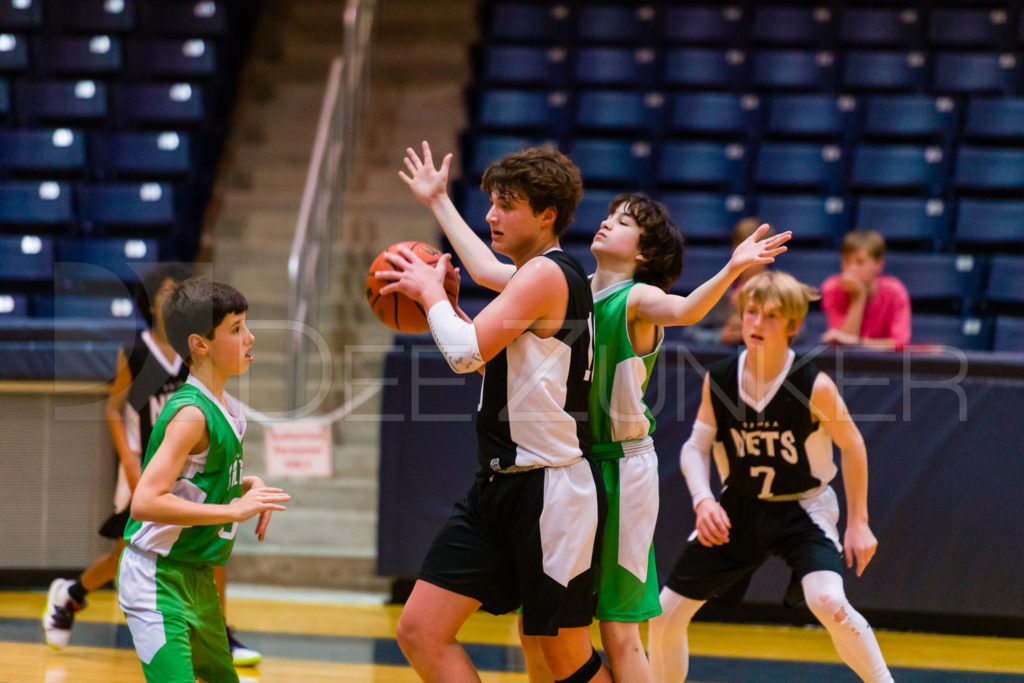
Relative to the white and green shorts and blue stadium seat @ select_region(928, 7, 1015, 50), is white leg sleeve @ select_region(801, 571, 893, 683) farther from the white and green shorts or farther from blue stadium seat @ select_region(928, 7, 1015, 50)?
blue stadium seat @ select_region(928, 7, 1015, 50)

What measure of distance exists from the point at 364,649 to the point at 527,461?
7.49ft

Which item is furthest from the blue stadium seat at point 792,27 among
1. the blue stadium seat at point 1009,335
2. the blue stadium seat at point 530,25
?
the blue stadium seat at point 1009,335

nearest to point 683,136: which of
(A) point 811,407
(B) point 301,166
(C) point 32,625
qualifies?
(B) point 301,166

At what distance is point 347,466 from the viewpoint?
6.32 m

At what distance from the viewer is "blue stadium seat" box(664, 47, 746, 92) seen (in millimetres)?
8305

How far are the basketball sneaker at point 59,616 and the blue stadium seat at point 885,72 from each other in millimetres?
6520

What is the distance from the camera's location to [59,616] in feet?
14.9

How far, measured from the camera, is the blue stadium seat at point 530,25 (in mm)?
8844

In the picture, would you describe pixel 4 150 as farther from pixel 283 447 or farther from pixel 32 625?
pixel 32 625

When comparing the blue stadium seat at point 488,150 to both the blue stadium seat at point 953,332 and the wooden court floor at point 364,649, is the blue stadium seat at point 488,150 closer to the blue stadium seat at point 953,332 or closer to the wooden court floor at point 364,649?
the blue stadium seat at point 953,332

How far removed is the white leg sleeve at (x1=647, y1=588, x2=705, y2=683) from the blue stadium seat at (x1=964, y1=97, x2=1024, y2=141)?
Result: 545 centimetres

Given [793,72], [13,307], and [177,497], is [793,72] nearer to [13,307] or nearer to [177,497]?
[13,307]

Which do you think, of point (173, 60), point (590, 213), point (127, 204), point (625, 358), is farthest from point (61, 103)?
point (625, 358)

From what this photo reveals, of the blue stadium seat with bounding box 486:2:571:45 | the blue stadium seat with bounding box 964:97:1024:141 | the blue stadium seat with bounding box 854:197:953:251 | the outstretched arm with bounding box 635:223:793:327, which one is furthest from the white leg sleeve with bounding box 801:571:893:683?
the blue stadium seat with bounding box 486:2:571:45
